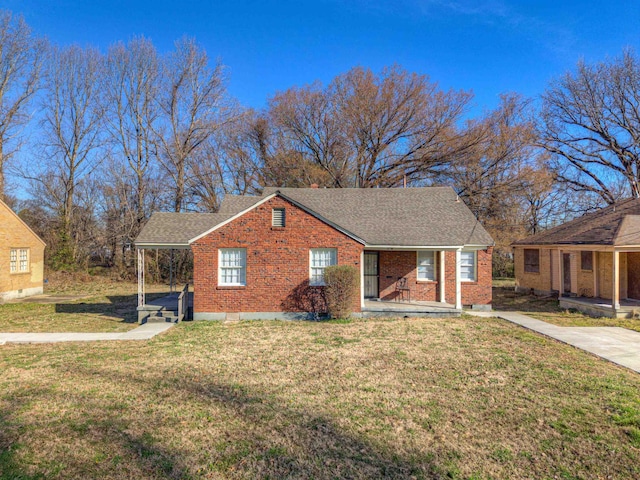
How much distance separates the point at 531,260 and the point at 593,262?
4.44 meters

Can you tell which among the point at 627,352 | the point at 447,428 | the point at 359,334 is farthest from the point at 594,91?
the point at 447,428

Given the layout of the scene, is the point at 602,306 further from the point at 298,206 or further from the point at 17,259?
the point at 17,259

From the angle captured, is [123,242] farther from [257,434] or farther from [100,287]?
[257,434]

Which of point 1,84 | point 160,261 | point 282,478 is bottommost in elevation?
point 282,478

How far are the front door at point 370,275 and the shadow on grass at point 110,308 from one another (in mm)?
8461

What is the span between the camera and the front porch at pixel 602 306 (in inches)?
492

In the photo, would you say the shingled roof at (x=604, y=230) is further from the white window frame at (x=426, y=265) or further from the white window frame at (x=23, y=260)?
the white window frame at (x=23, y=260)

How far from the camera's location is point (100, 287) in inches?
948

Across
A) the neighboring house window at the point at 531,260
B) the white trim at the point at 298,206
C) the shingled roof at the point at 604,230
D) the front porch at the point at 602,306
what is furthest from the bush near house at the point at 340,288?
the neighboring house window at the point at 531,260

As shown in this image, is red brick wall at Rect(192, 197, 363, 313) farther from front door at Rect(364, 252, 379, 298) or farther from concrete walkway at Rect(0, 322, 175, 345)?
concrete walkway at Rect(0, 322, 175, 345)

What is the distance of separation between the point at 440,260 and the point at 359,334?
212 inches

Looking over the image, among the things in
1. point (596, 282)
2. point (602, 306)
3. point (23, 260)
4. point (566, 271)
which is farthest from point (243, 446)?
point (23, 260)

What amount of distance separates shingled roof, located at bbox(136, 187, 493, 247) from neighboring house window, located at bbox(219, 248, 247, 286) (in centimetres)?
130

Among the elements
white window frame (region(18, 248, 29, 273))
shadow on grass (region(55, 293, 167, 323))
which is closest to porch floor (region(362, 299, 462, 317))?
shadow on grass (region(55, 293, 167, 323))
